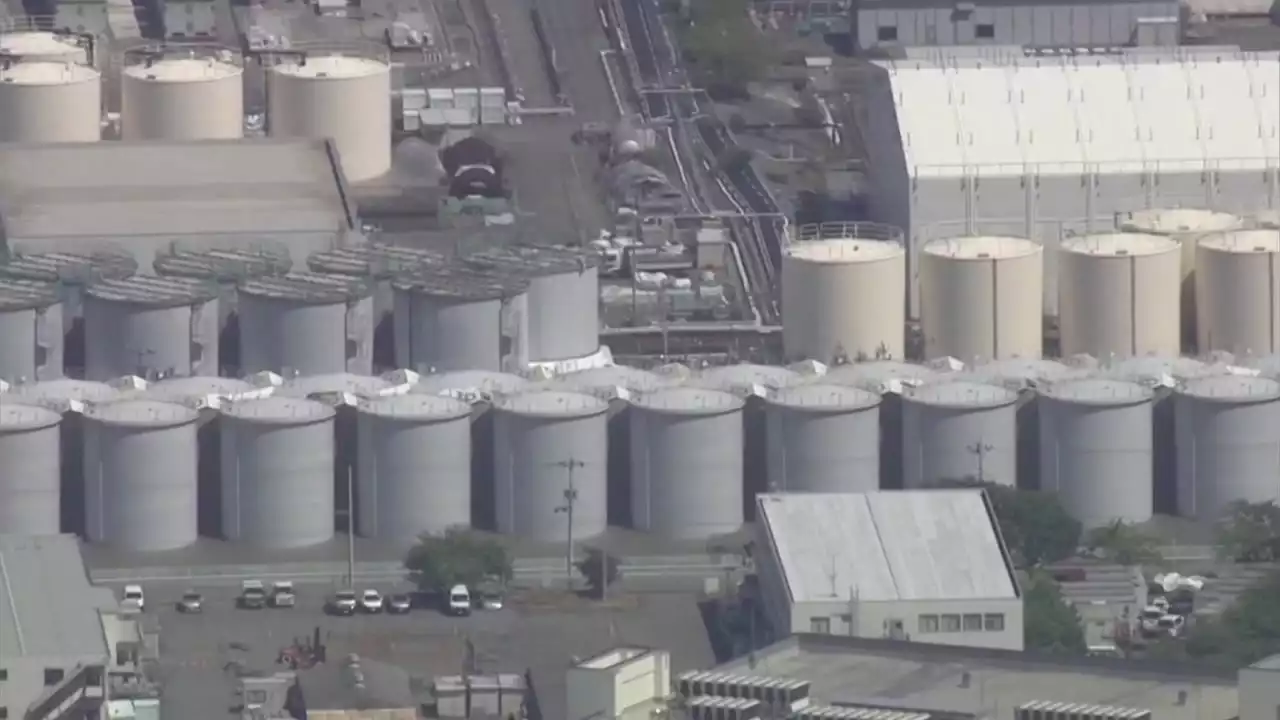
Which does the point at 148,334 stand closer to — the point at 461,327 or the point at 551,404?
the point at 461,327

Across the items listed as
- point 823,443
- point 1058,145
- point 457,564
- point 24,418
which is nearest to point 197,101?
point 1058,145

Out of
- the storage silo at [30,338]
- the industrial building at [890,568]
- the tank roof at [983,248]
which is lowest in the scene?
the industrial building at [890,568]

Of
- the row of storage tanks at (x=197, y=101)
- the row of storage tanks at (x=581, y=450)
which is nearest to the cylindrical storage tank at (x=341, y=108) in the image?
the row of storage tanks at (x=197, y=101)

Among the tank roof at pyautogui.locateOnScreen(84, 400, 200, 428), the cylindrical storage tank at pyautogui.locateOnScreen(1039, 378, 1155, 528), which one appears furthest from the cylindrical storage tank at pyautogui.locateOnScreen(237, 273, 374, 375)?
the cylindrical storage tank at pyautogui.locateOnScreen(1039, 378, 1155, 528)

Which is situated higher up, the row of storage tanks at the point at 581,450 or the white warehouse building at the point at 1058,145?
the white warehouse building at the point at 1058,145

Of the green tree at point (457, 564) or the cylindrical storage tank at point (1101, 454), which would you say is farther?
the cylindrical storage tank at point (1101, 454)

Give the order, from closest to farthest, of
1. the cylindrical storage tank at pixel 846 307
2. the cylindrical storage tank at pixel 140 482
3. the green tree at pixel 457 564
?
1. the green tree at pixel 457 564
2. the cylindrical storage tank at pixel 140 482
3. the cylindrical storage tank at pixel 846 307

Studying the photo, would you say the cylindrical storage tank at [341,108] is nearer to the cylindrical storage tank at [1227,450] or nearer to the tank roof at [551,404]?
the tank roof at [551,404]

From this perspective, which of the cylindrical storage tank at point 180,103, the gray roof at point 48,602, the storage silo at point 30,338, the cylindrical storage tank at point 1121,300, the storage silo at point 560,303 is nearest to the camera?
the gray roof at point 48,602
